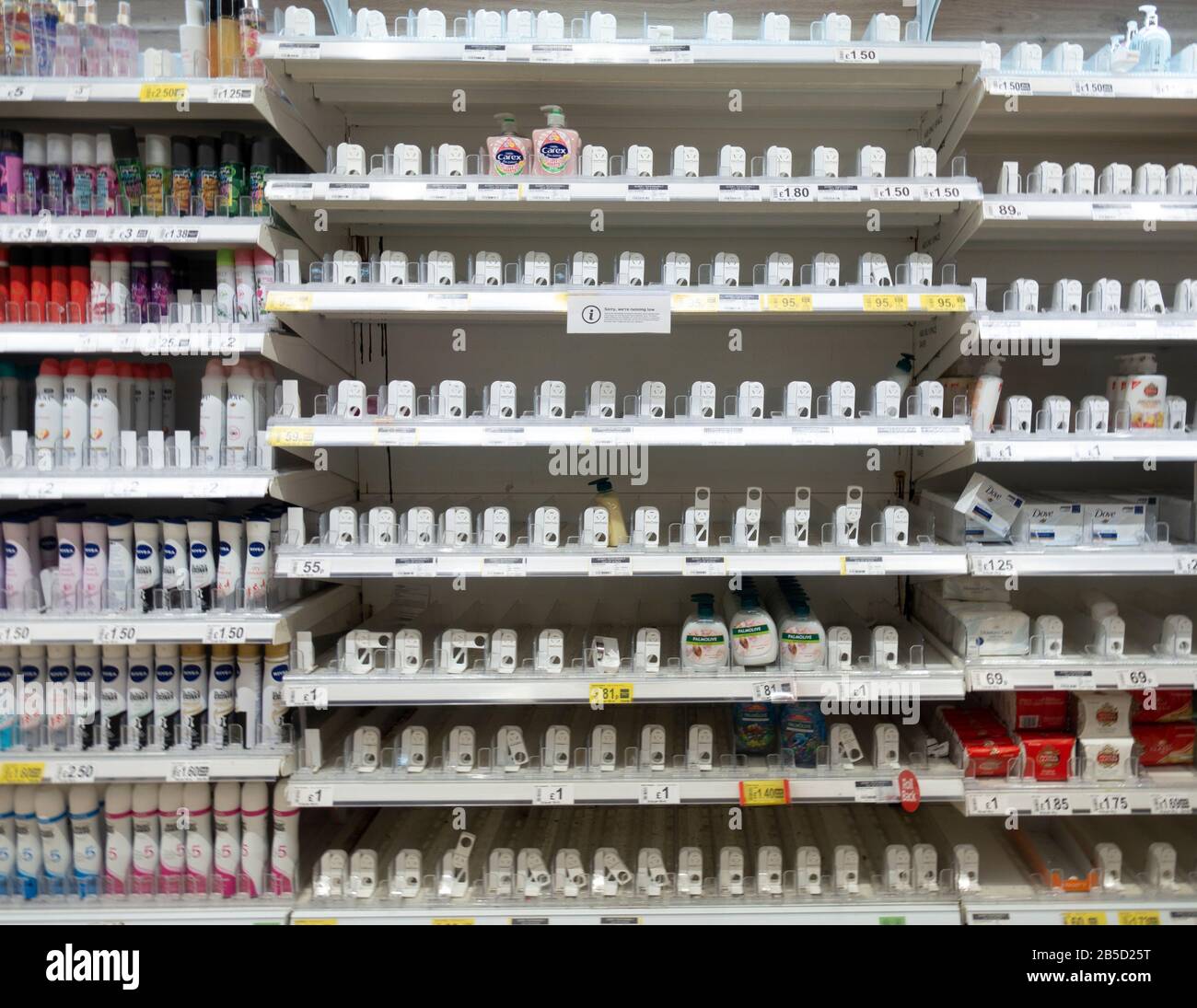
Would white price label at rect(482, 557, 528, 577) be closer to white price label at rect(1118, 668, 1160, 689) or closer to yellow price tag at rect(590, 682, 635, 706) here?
yellow price tag at rect(590, 682, 635, 706)

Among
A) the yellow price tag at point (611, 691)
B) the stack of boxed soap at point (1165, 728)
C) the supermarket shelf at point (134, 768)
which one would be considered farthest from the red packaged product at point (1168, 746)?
the supermarket shelf at point (134, 768)

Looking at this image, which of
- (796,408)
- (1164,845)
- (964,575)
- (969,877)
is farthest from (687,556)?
(1164,845)

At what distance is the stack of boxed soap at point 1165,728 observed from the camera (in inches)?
92.0

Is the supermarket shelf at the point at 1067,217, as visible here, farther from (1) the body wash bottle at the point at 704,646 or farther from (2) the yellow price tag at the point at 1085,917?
(2) the yellow price tag at the point at 1085,917

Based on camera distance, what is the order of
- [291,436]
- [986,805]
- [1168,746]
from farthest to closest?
[1168,746] < [986,805] < [291,436]

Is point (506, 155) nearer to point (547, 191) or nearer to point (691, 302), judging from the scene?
point (547, 191)

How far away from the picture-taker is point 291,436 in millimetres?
2115

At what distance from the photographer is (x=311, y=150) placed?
244 cm

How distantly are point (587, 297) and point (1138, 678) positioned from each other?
5.88 ft

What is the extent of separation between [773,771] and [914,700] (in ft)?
1.70

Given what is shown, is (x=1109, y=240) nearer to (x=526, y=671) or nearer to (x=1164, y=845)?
(x=1164, y=845)

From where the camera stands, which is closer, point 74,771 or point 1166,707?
point 74,771

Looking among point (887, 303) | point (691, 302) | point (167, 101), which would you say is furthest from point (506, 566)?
point (167, 101)

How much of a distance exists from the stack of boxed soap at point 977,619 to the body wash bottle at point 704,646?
0.68 m
